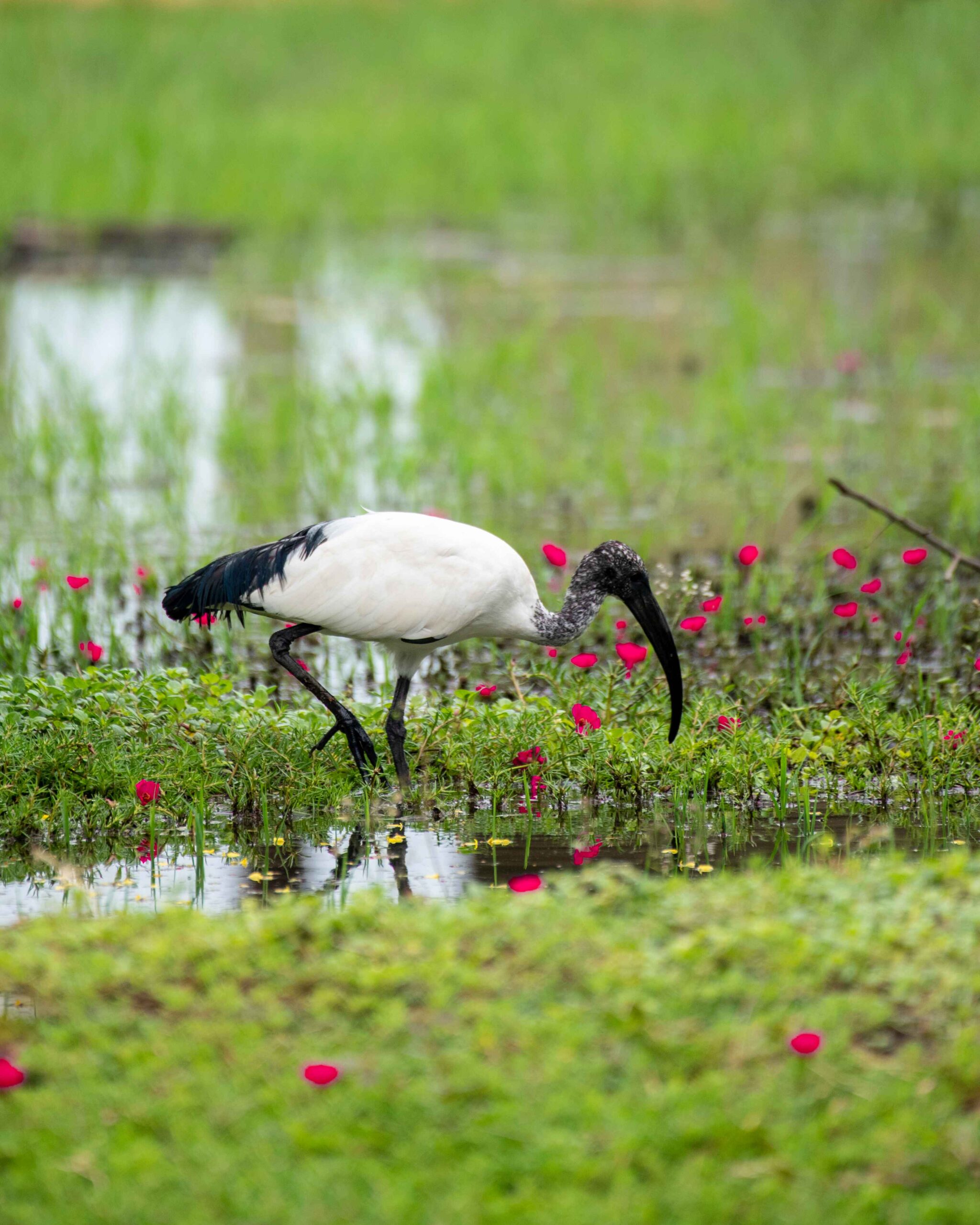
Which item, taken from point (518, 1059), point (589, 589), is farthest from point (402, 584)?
point (518, 1059)

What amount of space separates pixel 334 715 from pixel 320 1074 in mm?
2274

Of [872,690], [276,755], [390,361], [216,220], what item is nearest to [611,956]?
[276,755]

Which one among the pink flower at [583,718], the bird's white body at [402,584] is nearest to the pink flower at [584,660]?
the pink flower at [583,718]

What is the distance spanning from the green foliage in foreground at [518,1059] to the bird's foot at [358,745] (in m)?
1.25

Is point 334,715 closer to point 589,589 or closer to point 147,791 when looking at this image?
point 147,791

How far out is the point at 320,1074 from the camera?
319 centimetres

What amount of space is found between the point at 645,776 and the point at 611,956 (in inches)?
65.3

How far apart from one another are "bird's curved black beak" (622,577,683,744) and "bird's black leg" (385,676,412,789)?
2.55 feet

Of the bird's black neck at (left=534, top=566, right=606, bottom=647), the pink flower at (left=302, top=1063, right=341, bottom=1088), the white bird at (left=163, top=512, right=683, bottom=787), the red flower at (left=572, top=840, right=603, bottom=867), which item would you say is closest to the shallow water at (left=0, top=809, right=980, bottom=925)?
the red flower at (left=572, top=840, right=603, bottom=867)

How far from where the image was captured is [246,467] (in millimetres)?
9453

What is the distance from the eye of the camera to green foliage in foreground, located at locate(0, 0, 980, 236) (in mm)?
18797

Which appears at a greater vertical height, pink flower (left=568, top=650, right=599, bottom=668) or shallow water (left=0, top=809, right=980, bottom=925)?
pink flower (left=568, top=650, right=599, bottom=668)

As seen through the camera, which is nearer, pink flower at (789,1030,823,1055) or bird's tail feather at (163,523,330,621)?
pink flower at (789,1030,823,1055)

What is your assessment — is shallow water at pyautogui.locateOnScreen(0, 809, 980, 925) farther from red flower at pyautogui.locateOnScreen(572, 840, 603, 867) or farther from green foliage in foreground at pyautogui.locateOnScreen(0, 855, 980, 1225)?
green foliage in foreground at pyautogui.locateOnScreen(0, 855, 980, 1225)
